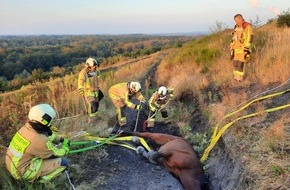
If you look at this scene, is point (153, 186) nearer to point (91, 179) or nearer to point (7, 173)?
point (91, 179)

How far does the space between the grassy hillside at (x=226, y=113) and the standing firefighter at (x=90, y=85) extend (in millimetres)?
331

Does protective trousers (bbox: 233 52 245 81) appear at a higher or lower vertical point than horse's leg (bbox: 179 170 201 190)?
higher

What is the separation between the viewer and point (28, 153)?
5.54 meters

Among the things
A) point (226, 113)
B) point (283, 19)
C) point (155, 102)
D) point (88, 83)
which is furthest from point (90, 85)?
point (283, 19)

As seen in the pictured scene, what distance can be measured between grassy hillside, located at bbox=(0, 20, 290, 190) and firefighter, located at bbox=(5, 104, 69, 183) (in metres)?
1.09

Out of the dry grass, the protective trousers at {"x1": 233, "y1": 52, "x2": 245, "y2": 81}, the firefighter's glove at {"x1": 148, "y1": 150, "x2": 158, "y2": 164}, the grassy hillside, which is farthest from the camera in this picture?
the protective trousers at {"x1": 233, "y1": 52, "x2": 245, "y2": 81}

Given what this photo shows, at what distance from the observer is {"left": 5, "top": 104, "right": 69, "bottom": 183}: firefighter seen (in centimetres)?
543

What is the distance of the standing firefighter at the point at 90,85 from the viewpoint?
9.49m

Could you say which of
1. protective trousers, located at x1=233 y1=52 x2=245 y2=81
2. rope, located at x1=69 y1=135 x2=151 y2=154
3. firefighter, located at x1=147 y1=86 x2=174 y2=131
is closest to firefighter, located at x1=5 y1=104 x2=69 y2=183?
rope, located at x1=69 y1=135 x2=151 y2=154

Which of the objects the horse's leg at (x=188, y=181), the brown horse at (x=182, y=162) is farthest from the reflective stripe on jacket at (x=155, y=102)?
the horse's leg at (x=188, y=181)

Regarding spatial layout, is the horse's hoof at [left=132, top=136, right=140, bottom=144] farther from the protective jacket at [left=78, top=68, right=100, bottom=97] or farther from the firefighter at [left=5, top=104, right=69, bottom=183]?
the firefighter at [left=5, top=104, right=69, bottom=183]

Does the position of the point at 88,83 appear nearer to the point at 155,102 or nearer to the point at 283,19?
the point at 155,102

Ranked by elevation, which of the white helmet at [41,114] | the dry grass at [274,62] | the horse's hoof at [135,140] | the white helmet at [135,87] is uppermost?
the dry grass at [274,62]

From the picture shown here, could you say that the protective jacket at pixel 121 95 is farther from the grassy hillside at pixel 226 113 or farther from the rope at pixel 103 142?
the rope at pixel 103 142
